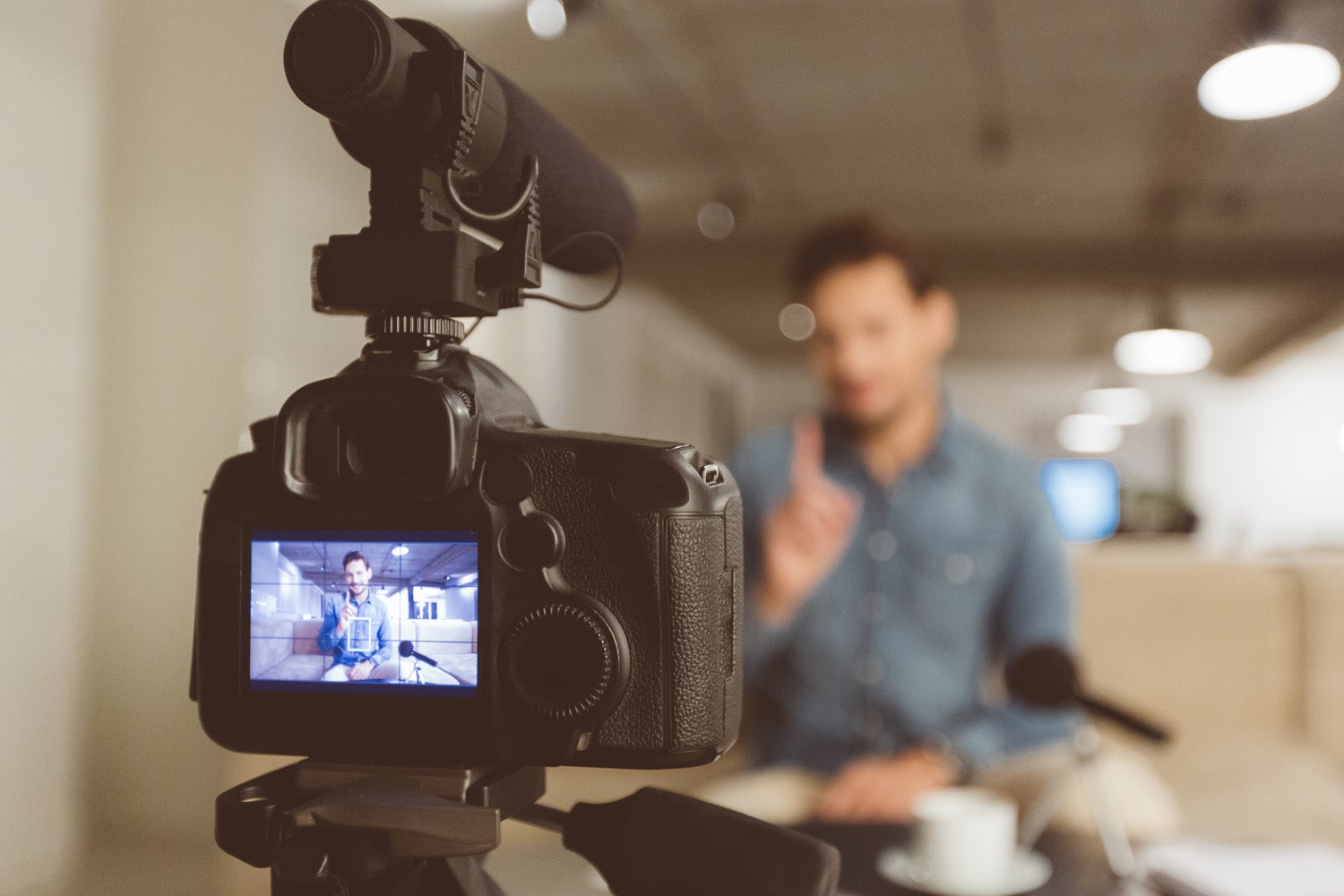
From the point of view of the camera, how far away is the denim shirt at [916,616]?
1255 mm

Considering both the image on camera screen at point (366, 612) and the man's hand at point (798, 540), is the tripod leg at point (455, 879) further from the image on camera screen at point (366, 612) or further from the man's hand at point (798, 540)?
the man's hand at point (798, 540)

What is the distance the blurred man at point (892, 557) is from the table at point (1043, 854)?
0.90 ft

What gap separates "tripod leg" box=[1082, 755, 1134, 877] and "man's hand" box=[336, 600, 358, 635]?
59 cm

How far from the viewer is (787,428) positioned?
4.93 feet

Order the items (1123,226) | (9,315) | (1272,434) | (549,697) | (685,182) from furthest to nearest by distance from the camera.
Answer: (1272,434)
(1123,226)
(685,182)
(9,315)
(549,697)

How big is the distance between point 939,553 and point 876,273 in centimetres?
39

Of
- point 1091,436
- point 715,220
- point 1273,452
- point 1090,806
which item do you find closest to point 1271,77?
point 1090,806

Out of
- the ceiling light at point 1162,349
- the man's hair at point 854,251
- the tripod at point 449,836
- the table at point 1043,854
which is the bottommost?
the table at point 1043,854

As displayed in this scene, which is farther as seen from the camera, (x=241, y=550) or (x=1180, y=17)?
(x=1180, y=17)

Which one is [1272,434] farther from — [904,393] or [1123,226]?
[904,393]

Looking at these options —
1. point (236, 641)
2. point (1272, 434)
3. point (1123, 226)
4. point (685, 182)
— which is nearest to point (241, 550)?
point (236, 641)

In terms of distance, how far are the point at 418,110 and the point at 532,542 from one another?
0.17 metres

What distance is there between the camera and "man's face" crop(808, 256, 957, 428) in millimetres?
1338

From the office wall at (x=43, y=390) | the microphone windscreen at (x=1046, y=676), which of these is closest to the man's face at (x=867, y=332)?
the microphone windscreen at (x=1046, y=676)
